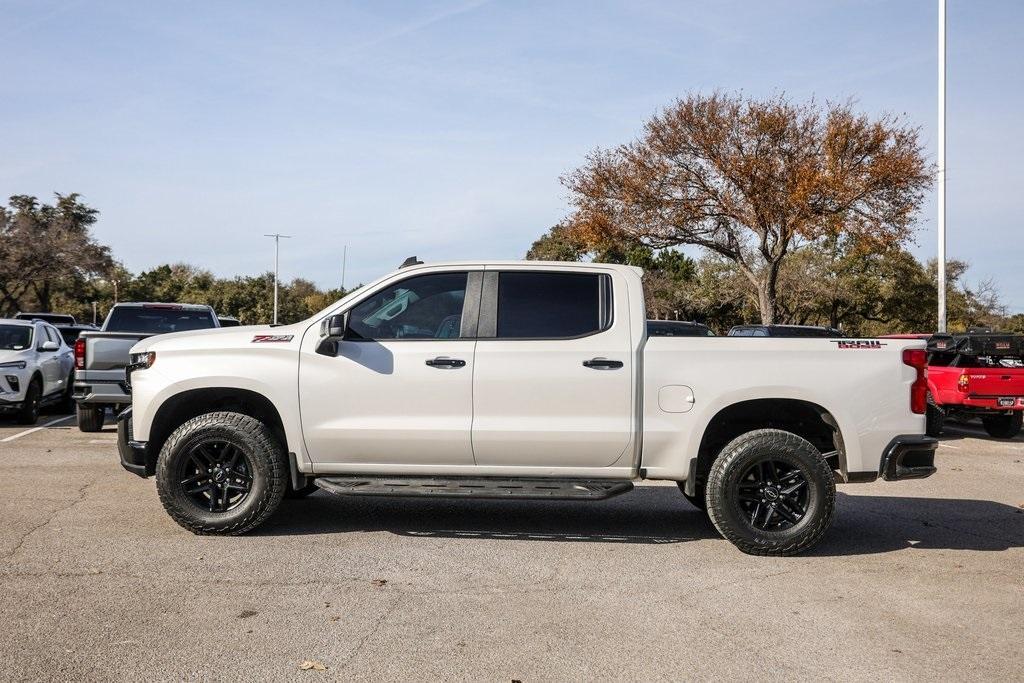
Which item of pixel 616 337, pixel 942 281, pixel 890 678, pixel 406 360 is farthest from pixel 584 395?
pixel 942 281

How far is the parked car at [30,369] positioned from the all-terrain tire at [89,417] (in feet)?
6.15

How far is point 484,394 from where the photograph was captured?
699 centimetres

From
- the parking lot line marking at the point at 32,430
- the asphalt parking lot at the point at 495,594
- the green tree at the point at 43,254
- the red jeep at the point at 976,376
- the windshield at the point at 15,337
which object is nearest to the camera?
the asphalt parking lot at the point at 495,594

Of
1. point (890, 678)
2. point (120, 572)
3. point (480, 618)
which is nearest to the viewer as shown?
point (890, 678)

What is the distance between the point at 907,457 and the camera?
6934 mm

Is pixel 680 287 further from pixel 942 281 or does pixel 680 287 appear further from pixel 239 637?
pixel 239 637

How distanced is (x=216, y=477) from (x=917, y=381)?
4937mm

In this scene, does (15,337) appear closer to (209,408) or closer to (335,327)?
(209,408)

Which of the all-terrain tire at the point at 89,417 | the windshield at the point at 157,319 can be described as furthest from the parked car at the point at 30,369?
the windshield at the point at 157,319

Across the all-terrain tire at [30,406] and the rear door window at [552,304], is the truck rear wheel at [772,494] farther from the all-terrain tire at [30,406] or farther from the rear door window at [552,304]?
the all-terrain tire at [30,406]

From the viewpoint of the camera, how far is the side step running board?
6.82 meters

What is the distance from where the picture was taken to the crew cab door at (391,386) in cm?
702

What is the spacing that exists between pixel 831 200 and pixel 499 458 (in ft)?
80.6

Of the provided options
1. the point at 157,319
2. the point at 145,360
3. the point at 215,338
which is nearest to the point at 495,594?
the point at 215,338
